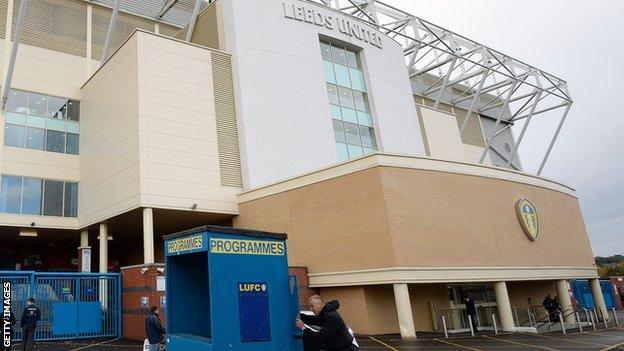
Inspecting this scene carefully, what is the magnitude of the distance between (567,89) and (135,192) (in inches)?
1908

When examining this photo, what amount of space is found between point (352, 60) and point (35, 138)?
2165 centimetres

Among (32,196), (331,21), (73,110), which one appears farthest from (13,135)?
(331,21)

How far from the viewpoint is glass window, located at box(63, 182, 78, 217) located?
29078 millimetres

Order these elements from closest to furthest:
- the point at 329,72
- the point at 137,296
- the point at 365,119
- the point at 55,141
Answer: the point at 137,296 < the point at 55,141 < the point at 329,72 < the point at 365,119

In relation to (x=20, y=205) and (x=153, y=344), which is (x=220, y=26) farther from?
(x=153, y=344)

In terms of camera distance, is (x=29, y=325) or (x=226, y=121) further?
(x=226, y=121)

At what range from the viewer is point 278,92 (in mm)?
29859

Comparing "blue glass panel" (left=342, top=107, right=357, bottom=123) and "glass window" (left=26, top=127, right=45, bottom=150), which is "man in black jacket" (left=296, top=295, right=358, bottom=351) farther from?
"glass window" (left=26, top=127, right=45, bottom=150)

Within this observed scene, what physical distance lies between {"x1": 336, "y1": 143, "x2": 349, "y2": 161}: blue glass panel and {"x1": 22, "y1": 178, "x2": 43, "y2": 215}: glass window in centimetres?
1819

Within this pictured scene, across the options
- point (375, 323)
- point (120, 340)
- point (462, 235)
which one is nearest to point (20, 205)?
point (120, 340)

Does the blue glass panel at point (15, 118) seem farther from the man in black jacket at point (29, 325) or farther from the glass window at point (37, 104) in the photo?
the man in black jacket at point (29, 325)

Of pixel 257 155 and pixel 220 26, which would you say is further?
pixel 220 26

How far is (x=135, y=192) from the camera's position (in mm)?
23828

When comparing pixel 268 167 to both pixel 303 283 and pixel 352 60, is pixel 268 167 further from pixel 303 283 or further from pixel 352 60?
pixel 352 60
